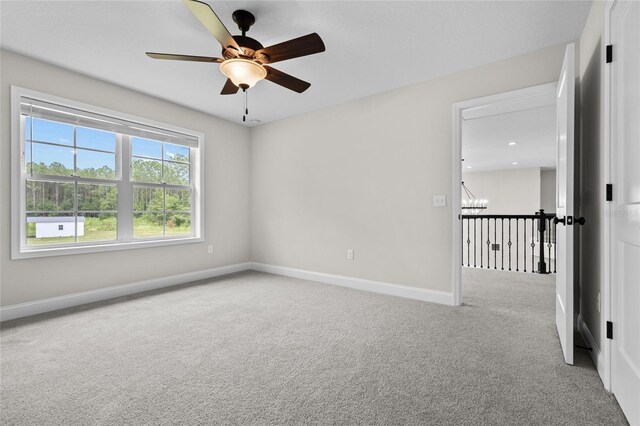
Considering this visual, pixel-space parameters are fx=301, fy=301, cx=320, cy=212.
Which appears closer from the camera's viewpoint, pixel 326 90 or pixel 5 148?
pixel 5 148

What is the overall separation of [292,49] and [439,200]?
7.00ft

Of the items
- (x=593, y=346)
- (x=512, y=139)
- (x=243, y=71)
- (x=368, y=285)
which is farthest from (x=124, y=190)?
(x=512, y=139)

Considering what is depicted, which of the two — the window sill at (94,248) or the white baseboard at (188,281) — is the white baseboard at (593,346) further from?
the window sill at (94,248)

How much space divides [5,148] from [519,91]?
4737 millimetres

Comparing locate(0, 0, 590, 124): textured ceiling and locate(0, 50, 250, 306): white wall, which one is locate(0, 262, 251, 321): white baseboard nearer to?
locate(0, 50, 250, 306): white wall

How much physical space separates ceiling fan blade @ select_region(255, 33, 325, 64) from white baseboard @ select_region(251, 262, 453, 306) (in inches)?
104

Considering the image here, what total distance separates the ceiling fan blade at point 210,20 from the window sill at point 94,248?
2.70 metres

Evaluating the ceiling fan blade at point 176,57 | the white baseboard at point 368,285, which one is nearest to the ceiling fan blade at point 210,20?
the ceiling fan blade at point 176,57

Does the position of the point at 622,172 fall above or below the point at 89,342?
above

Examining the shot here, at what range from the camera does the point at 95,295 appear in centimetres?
331

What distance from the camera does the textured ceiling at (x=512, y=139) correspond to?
464 cm

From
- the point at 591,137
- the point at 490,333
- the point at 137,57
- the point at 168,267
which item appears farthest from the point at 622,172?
the point at 168,267

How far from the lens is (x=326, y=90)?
3.59m

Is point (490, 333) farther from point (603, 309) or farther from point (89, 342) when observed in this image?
point (89, 342)
